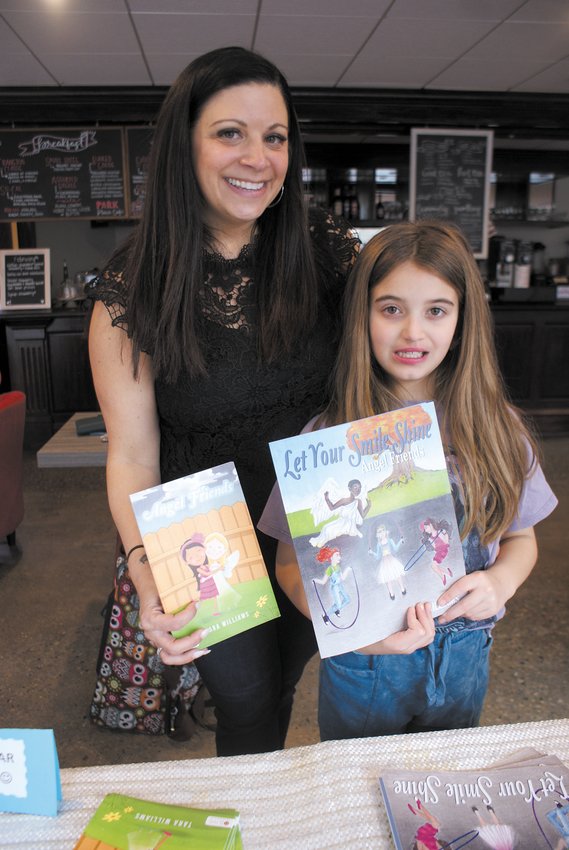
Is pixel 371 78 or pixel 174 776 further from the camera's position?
pixel 371 78

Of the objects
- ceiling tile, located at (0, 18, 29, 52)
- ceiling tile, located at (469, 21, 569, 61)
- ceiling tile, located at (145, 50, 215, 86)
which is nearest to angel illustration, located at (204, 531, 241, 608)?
ceiling tile, located at (0, 18, 29, 52)

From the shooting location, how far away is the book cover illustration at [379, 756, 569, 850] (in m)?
0.75

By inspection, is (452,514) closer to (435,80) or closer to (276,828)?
(276,828)

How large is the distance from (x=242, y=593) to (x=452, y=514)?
1.05ft

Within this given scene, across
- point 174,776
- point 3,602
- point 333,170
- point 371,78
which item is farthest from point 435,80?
point 174,776

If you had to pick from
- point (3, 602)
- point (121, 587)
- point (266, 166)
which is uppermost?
point (266, 166)

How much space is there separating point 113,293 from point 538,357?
16.5 ft

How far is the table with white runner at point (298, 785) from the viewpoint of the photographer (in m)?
0.80

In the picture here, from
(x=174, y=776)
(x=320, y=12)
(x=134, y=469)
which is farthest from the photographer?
(x=320, y=12)

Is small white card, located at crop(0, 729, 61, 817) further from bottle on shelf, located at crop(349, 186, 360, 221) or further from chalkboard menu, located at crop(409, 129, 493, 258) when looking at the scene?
bottle on shelf, located at crop(349, 186, 360, 221)

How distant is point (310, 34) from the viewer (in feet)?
13.3

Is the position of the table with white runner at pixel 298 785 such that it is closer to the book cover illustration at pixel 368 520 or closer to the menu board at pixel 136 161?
the book cover illustration at pixel 368 520

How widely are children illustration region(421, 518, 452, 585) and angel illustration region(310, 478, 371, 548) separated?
10 centimetres

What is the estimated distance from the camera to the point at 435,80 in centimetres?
500
